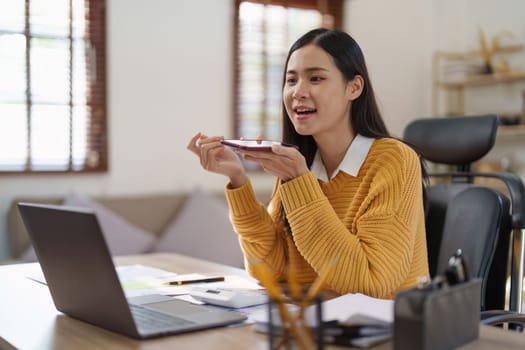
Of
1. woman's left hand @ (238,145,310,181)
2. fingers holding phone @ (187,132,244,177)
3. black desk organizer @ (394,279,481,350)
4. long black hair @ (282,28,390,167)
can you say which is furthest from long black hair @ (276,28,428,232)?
black desk organizer @ (394,279,481,350)

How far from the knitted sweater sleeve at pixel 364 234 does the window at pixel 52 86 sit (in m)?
2.61

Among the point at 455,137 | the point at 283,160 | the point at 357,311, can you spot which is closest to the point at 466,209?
the point at 455,137

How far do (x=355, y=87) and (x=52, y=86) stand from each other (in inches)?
97.7

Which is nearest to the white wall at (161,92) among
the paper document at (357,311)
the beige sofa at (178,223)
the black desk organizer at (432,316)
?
the beige sofa at (178,223)

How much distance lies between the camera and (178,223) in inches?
157

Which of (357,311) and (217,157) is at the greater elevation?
(217,157)

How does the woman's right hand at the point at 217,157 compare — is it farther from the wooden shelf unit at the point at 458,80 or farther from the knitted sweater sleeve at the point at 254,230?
the wooden shelf unit at the point at 458,80

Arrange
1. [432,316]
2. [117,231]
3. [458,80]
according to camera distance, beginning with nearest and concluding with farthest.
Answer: [432,316], [117,231], [458,80]

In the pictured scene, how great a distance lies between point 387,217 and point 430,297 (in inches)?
22.2

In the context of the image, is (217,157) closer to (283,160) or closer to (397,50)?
(283,160)

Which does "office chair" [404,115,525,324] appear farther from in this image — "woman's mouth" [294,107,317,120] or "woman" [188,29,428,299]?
"woman's mouth" [294,107,317,120]

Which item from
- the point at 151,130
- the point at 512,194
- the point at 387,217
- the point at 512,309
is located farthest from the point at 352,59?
the point at 151,130

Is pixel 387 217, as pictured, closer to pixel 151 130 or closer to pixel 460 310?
pixel 460 310

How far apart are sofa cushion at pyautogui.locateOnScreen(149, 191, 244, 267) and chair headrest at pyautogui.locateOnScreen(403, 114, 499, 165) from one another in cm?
192
